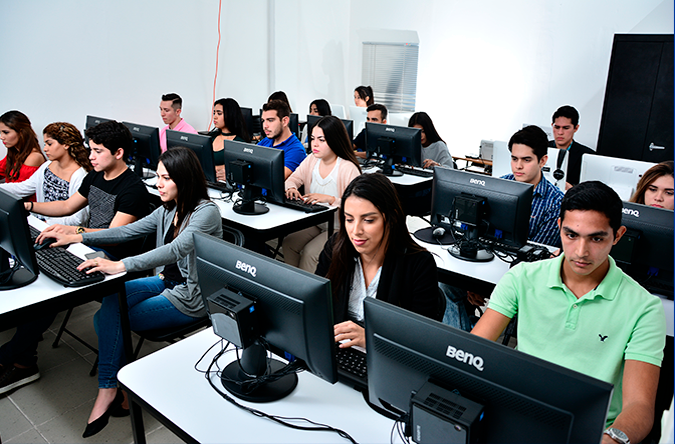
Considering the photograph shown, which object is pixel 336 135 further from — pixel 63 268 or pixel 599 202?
pixel 599 202

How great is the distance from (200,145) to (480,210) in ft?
6.20

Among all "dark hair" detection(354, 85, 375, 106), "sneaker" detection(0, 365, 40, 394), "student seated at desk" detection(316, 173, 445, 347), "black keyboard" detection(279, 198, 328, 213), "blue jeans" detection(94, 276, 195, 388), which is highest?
"dark hair" detection(354, 85, 375, 106)

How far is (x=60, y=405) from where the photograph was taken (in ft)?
7.37

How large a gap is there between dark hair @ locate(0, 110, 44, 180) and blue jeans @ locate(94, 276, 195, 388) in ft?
7.30

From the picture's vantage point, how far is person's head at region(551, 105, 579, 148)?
4156mm

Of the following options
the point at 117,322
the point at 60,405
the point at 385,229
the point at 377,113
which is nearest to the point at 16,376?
the point at 60,405

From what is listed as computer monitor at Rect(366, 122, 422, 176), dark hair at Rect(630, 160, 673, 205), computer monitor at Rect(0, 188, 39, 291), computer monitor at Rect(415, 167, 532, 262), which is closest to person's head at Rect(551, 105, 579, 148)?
computer monitor at Rect(366, 122, 422, 176)

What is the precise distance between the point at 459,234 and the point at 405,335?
1.63 meters

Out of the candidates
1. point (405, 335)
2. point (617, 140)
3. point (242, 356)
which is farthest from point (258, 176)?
point (617, 140)

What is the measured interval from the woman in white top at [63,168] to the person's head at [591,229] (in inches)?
104

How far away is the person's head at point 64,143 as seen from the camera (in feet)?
9.56

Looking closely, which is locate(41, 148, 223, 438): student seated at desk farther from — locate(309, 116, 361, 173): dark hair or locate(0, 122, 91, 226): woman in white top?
locate(309, 116, 361, 173): dark hair

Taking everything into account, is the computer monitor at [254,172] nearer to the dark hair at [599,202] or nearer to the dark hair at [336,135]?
the dark hair at [336,135]

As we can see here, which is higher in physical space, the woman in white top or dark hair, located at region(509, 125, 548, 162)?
dark hair, located at region(509, 125, 548, 162)
